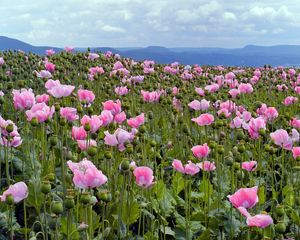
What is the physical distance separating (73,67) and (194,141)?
4196mm

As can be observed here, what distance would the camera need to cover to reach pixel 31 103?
4129 mm

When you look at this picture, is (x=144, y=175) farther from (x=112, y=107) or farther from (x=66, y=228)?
(x=112, y=107)

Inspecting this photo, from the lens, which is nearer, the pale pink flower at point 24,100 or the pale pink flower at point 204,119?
the pale pink flower at point 24,100

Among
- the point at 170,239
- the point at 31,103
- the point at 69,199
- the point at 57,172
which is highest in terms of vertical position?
the point at 31,103

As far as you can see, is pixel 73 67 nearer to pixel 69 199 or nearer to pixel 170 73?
pixel 170 73

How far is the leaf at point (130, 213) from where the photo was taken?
3279 mm

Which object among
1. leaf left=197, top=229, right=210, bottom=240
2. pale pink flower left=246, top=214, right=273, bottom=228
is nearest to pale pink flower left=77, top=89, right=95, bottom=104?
leaf left=197, top=229, right=210, bottom=240

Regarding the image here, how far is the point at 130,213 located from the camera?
3287 millimetres

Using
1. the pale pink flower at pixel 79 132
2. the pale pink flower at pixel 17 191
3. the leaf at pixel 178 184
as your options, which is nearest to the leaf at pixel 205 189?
the leaf at pixel 178 184

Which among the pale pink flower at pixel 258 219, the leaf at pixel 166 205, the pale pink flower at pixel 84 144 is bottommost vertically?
the leaf at pixel 166 205

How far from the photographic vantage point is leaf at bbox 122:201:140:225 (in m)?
3.28

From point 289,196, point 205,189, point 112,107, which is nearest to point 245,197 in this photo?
point 205,189

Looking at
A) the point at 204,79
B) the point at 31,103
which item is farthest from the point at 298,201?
the point at 204,79

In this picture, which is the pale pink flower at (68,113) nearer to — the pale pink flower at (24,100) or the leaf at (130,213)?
the pale pink flower at (24,100)
